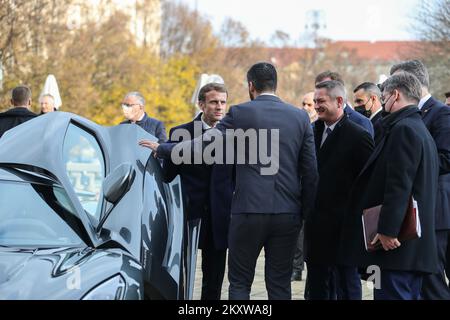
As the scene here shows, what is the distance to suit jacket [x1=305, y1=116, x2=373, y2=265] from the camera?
6.32 metres

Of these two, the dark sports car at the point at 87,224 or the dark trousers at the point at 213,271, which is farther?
the dark trousers at the point at 213,271

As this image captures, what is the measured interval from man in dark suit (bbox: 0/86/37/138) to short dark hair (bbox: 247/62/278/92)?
Result: 13.8 ft

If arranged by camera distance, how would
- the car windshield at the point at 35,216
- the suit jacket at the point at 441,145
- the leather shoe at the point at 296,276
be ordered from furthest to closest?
the leather shoe at the point at 296,276 → the suit jacket at the point at 441,145 → the car windshield at the point at 35,216

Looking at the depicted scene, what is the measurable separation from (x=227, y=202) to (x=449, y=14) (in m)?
23.7

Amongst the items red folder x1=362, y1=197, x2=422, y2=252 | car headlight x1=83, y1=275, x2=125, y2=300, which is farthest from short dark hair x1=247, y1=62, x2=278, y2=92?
car headlight x1=83, y1=275, x2=125, y2=300

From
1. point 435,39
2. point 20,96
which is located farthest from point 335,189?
point 435,39

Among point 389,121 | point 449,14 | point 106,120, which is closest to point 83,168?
point 389,121

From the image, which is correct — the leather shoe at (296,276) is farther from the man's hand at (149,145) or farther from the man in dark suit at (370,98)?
the man's hand at (149,145)

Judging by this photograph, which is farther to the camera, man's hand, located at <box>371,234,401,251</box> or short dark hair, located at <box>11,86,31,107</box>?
short dark hair, located at <box>11,86,31,107</box>

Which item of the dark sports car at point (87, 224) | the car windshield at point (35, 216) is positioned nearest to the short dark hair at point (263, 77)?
the dark sports car at point (87, 224)

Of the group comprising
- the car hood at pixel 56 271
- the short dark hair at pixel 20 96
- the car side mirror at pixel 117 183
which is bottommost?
the car hood at pixel 56 271

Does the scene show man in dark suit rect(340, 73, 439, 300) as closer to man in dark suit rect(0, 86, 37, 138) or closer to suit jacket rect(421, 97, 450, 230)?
suit jacket rect(421, 97, 450, 230)

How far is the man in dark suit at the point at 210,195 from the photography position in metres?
6.32
